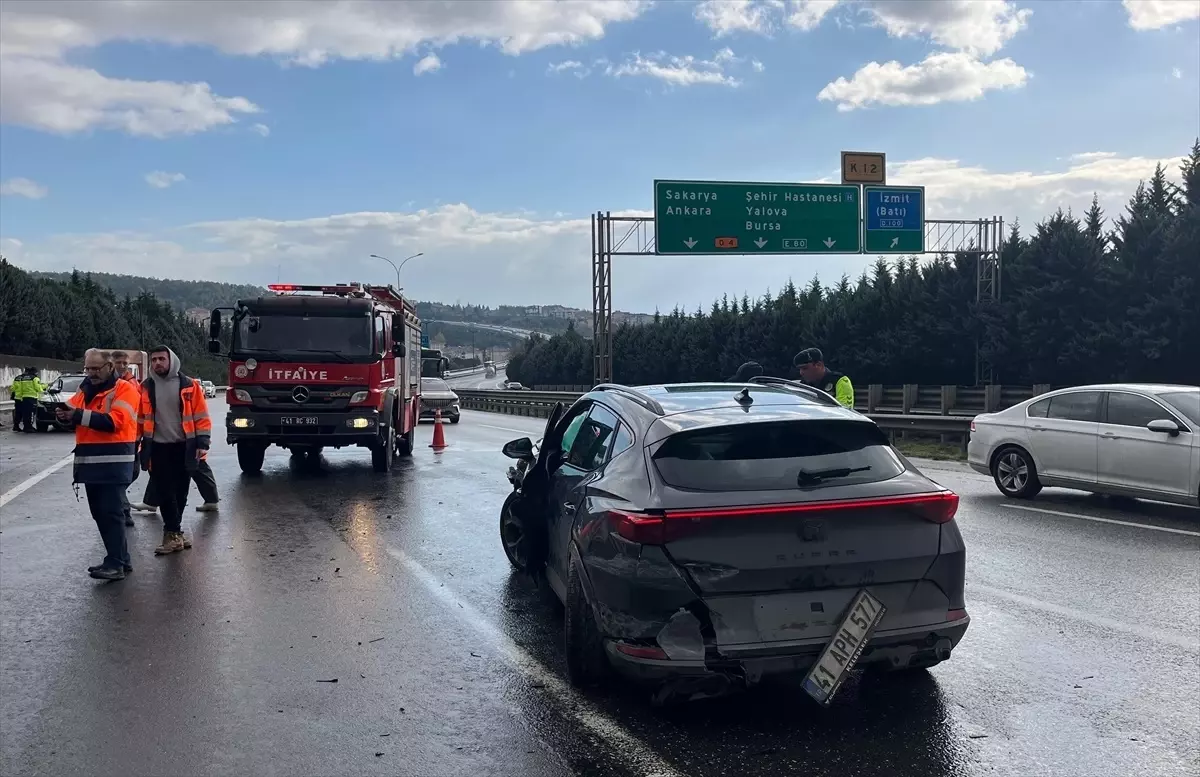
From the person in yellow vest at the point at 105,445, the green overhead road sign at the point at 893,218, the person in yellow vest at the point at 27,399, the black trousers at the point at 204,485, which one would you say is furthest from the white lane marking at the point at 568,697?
the person in yellow vest at the point at 27,399

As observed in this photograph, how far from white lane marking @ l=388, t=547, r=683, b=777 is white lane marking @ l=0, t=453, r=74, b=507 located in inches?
325

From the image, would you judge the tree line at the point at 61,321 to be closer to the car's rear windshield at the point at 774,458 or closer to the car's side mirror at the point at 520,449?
the car's side mirror at the point at 520,449

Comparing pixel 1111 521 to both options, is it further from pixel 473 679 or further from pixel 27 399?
pixel 27 399

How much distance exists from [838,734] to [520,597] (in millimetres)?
3173

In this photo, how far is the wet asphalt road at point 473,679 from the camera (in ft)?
13.9

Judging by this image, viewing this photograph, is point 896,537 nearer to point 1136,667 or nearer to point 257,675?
point 1136,667

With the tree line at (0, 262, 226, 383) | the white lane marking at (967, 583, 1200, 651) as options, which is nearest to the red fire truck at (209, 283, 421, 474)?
the white lane marking at (967, 583, 1200, 651)

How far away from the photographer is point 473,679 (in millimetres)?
5328

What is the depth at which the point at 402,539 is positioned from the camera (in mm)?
9602

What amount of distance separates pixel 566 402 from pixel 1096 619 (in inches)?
1211

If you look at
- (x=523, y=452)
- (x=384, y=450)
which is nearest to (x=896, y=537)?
(x=523, y=452)

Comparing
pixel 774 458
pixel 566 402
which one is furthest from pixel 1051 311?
pixel 774 458

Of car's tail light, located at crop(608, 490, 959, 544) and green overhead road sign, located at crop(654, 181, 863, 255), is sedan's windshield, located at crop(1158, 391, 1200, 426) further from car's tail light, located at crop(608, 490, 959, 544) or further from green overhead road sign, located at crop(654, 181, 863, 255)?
green overhead road sign, located at crop(654, 181, 863, 255)

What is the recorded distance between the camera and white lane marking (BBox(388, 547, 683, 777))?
4172 mm
